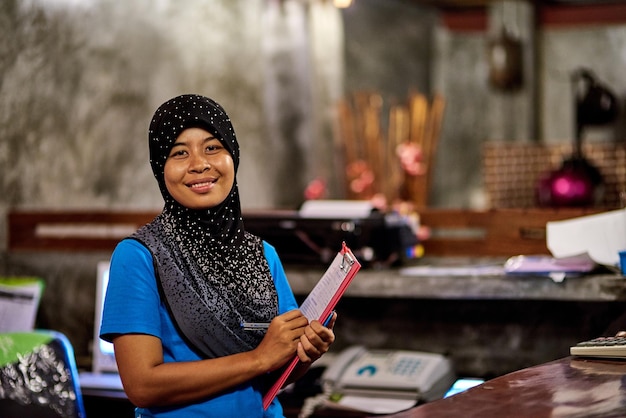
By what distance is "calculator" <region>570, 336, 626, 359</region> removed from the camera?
2084 mm

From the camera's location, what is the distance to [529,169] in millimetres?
6211

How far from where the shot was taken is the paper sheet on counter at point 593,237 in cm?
298

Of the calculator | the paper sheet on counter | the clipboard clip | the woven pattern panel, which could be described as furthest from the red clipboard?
the woven pattern panel

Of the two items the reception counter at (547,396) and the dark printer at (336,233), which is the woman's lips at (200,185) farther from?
the dark printer at (336,233)

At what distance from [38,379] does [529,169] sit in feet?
13.8

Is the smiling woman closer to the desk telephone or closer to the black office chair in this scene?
the black office chair

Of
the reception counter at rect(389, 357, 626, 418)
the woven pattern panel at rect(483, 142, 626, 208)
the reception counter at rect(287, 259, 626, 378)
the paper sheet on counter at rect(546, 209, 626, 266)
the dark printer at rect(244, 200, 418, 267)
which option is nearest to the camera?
the reception counter at rect(389, 357, 626, 418)

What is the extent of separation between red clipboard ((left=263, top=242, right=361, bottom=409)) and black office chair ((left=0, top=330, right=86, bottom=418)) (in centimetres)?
92

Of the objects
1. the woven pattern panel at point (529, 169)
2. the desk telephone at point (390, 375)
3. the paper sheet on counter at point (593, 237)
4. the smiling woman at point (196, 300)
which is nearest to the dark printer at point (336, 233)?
the desk telephone at point (390, 375)

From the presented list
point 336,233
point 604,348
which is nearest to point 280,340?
point 604,348

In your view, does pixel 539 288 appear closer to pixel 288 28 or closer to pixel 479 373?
pixel 479 373

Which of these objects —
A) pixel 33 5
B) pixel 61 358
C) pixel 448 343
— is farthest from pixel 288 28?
pixel 61 358

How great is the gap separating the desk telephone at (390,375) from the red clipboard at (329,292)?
1.24m

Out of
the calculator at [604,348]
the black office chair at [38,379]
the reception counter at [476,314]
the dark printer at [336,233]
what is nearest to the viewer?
the calculator at [604,348]
